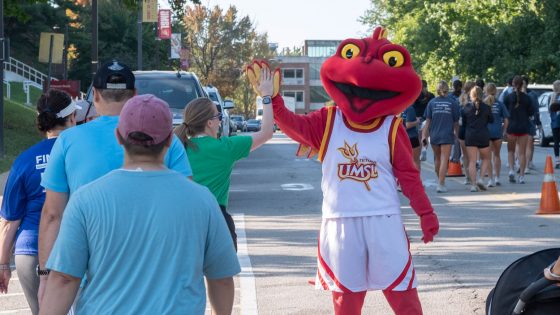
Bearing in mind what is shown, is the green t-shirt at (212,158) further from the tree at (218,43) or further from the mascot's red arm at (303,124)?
the tree at (218,43)

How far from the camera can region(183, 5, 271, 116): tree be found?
73.8 metres

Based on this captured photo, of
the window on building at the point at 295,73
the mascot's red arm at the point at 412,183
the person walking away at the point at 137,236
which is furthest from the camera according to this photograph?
the window on building at the point at 295,73

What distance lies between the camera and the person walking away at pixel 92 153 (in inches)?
186

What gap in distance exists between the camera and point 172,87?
17609mm

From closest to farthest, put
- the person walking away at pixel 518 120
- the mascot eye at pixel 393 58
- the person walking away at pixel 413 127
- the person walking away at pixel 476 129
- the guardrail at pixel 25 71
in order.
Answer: the mascot eye at pixel 393 58 < the person walking away at pixel 413 127 < the person walking away at pixel 476 129 < the person walking away at pixel 518 120 < the guardrail at pixel 25 71

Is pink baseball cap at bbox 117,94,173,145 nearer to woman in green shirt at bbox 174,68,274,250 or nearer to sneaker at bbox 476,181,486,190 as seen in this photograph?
woman in green shirt at bbox 174,68,274,250

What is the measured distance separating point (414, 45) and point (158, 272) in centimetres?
5591

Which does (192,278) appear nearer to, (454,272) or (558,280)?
(558,280)

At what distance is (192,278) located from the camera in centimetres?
381

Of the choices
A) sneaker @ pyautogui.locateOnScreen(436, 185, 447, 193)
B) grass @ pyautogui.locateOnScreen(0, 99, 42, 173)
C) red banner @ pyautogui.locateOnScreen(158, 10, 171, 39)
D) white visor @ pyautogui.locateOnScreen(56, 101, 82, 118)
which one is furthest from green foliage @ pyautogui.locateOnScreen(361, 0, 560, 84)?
white visor @ pyautogui.locateOnScreen(56, 101, 82, 118)

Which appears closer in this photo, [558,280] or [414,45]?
[558,280]

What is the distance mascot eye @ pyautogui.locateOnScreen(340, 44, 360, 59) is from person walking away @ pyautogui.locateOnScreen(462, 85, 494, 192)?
10784mm

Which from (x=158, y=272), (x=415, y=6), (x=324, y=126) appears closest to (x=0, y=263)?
(x=324, y=126)

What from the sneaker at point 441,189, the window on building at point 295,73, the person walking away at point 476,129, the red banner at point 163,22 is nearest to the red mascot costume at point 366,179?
the person walking away at point 476,129
